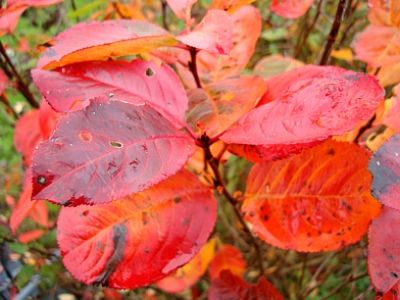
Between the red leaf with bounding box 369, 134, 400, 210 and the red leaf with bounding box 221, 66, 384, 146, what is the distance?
6 centimetres

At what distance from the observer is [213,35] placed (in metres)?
0.58

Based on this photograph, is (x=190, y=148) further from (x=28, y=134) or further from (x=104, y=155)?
(x=28, y=134)

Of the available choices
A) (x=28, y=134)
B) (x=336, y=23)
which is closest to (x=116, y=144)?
(x=336, y=23)

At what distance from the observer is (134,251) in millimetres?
655

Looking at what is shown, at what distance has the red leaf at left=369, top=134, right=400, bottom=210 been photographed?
0.47 meters

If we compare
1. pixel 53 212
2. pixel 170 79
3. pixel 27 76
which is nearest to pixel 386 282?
pixel 170 79

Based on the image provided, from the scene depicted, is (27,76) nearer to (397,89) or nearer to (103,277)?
(103,277)

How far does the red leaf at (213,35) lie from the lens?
0.55m

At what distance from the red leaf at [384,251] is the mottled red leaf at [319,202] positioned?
0.04 m

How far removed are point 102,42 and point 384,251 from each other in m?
0.42

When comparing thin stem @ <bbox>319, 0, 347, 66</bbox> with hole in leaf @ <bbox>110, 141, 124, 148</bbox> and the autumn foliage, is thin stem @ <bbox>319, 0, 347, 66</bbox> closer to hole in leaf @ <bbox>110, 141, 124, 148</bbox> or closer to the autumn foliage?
the autumn foliage

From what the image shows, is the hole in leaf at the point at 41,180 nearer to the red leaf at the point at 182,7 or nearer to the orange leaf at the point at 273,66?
the red leaf at the point at 182,7

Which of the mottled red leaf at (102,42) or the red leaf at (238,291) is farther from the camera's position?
the red leaf at (238,291)

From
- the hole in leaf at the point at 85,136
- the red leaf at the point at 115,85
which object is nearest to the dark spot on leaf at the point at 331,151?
the red leaf at the point at 115,85
